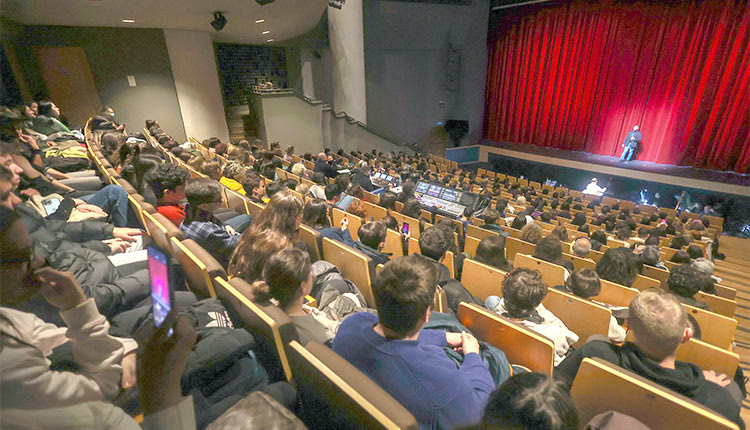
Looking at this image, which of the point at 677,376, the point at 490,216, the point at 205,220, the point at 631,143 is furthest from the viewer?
the point at 631,143

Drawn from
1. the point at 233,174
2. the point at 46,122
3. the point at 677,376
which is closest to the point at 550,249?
the point at 677,376

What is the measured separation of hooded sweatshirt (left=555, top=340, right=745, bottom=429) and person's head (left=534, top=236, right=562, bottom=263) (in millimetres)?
1861

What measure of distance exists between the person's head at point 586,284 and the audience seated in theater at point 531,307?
52cm

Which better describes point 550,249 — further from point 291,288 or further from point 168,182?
point 168,182

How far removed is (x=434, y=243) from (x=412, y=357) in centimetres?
141

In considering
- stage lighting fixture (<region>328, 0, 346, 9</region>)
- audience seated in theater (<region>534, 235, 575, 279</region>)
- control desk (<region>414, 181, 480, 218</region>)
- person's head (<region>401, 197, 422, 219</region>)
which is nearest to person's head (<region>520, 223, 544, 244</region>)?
audience seated in theater (<region>534, 235, 575, 279</region>)

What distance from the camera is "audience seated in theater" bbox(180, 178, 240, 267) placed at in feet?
7.24

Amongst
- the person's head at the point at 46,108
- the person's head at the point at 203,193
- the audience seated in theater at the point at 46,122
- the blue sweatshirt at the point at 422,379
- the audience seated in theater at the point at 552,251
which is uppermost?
the person's head at the point at 46,108

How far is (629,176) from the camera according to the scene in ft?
35.8

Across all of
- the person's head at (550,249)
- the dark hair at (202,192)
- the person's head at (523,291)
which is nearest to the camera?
the person's head at (523,291)

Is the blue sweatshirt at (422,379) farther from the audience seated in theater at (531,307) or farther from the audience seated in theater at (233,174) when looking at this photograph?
the audience seated in theater at (233,174)

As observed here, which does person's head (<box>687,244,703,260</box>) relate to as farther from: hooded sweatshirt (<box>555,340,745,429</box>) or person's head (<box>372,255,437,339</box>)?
person's head (<box>372,255,437,339</box>)

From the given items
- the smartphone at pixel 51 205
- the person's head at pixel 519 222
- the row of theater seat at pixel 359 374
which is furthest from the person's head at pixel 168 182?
the person's head at pixel 519 222

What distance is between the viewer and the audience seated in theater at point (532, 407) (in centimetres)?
81
